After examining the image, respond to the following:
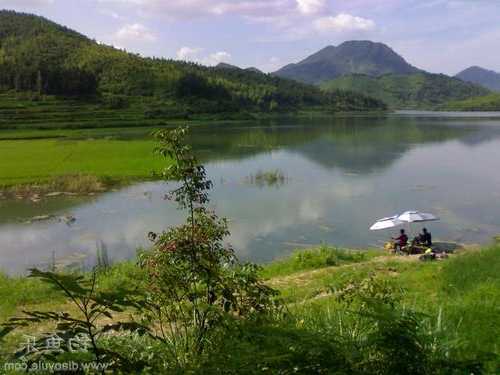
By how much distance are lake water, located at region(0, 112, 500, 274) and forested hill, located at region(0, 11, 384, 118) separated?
7373cm

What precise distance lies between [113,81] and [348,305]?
14762 centimetres

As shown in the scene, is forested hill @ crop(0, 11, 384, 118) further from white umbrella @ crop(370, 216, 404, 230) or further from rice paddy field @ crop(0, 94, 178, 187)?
white umbrella @ crop(370, 216, 404, 230)

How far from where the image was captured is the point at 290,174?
4319 centimetres

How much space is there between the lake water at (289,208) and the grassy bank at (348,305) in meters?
4.79

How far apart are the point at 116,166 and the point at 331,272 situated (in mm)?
33163

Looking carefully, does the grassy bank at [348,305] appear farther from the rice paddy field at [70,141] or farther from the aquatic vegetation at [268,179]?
the aquatic vegetation at [268,179]

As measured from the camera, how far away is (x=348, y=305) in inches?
260

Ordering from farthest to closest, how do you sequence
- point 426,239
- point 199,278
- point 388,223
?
1. point 388,223
2. point 426,239
3. point 199,278

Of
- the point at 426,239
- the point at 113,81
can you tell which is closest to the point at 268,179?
the point at 426,239

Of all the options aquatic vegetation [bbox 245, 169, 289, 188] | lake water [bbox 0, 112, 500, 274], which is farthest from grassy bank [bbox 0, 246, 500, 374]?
aquatic vegetation [bbox 245, 169, 289, 188]

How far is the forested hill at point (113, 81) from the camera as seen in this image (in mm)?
116688

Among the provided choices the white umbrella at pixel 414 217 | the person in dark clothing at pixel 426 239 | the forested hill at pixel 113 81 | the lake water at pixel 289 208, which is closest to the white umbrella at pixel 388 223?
the white umbrella at pixel 414 217

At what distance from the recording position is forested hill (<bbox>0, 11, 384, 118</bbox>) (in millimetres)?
116688

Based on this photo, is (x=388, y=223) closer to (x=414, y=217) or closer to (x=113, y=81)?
(x=414, y=217)
